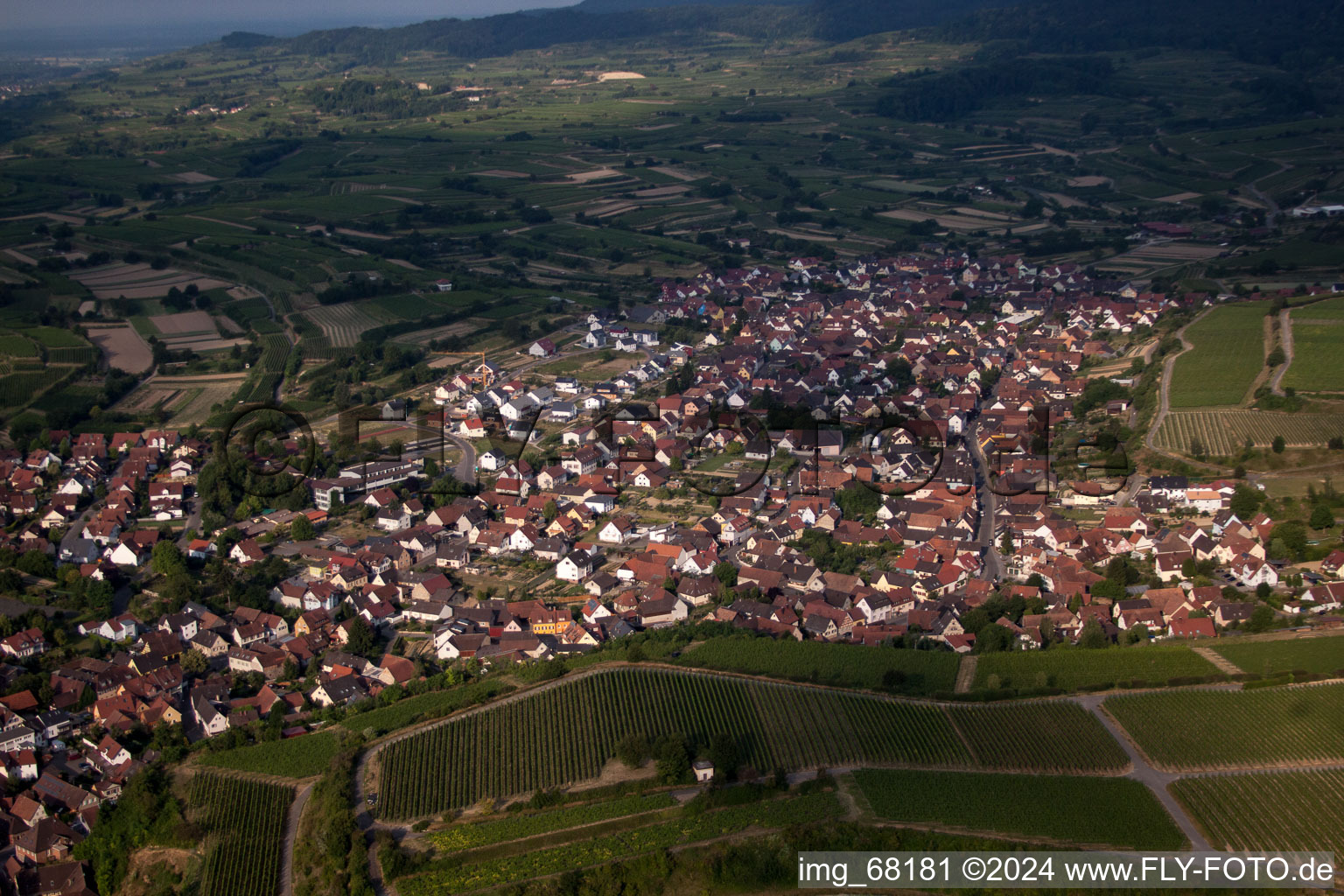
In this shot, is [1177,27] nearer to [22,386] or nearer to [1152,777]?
[22,386]

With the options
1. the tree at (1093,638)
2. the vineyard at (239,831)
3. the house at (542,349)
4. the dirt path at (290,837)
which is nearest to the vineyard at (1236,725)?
the tree at (1093,638)

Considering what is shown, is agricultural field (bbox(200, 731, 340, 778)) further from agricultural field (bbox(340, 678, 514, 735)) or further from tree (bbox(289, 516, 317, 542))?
tree (bbox(289, 516, 317, 542))

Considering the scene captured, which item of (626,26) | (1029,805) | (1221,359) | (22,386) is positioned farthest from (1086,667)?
(626,26)

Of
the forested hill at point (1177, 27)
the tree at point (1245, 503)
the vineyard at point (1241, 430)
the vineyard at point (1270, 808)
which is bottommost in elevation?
the vineyard at point (1270, 808)

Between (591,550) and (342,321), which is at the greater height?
(342,321)

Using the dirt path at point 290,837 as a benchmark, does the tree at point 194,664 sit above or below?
above

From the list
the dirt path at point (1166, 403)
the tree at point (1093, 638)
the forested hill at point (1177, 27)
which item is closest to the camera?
the tree at point (1093, 638)

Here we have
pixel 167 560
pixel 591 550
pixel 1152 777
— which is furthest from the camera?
pixel 591 550

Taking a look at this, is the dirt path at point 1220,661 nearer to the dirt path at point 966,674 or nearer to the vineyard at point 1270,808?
the vineyard at point 1270,808
